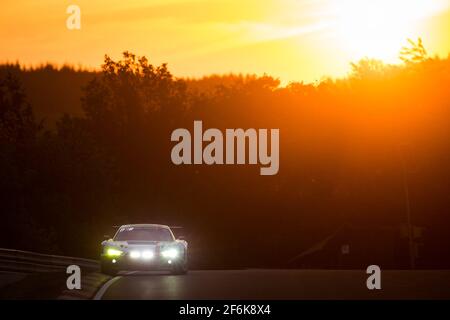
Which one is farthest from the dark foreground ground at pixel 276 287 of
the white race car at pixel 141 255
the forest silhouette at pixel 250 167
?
the forest silhouette at pixel 250 167

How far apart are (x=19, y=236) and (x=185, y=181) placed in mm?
47194

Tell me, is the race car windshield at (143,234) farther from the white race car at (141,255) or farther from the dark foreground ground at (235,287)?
the dark foreground ground at (235,287)

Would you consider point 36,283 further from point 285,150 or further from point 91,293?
point 285,150

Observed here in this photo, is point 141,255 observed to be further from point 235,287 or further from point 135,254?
point 235,287

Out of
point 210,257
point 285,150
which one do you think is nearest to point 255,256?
point 210,257

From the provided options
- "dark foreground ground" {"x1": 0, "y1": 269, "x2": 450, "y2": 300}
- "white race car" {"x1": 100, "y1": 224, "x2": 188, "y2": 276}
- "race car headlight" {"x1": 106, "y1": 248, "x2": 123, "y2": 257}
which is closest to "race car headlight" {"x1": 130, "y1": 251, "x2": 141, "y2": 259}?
"white race car" {"x1": 100, "y1": 224, "x2": 188, "y2": 276}

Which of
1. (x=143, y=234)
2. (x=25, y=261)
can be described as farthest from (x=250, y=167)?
(x=143, y=234)

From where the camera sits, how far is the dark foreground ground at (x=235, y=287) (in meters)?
19.2

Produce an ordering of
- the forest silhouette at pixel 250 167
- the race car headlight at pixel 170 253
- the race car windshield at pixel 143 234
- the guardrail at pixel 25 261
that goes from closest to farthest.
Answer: the race car headlight at pixel 170 253
the race car windshield at pixel 143 234
the guardrail at pixel 25 261
the forest silhouette at pixel 250 167

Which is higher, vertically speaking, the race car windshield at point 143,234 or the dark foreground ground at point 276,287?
the race car windshield at point 143,234

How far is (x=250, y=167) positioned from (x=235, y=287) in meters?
84.9

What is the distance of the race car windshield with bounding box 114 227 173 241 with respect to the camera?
27.8 metres

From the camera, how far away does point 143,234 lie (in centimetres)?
2842

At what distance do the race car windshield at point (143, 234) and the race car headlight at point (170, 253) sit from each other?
572 mm
